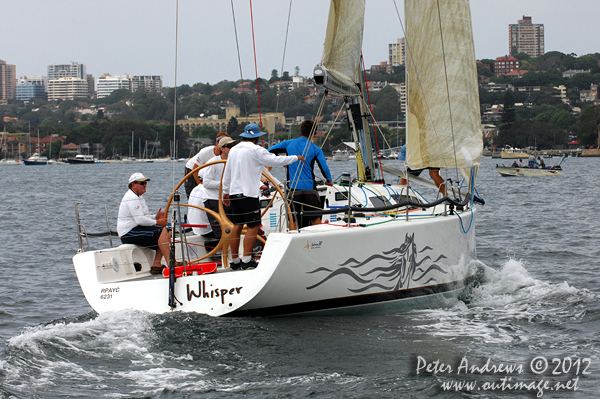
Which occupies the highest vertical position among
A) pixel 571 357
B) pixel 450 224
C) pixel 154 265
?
pixel 450 224

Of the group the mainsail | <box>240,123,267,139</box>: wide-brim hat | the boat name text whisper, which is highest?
the mainsail

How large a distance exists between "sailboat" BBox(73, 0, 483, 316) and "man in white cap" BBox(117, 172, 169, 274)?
22cm

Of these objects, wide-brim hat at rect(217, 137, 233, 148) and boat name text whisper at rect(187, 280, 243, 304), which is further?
wide-brim hat at rect(217, 137, 233, 148)

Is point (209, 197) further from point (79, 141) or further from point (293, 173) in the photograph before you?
point (79, 141)

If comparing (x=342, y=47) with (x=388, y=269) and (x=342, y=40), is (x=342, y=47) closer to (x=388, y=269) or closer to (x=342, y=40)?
(x=342, y=40)

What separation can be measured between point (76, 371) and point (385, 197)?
4.37 m

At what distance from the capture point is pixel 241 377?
16.9 feet

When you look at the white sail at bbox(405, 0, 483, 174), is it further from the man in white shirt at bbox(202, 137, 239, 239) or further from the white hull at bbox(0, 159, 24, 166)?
the white hull at bbox(0, 159, 24, 166)

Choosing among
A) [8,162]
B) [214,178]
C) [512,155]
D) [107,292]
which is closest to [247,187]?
[214,178]

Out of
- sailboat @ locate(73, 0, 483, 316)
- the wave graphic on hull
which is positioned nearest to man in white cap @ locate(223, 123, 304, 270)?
sailboat @ locate(73, 0, 483, 316)

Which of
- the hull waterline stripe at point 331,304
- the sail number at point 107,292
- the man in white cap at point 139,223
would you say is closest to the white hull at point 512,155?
the hull waterline stripe at point 331,304

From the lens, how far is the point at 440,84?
314 inches

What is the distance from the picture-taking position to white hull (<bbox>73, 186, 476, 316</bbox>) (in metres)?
6.17

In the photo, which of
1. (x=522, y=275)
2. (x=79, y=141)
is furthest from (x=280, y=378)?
(x=79, y=141)
